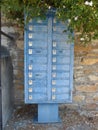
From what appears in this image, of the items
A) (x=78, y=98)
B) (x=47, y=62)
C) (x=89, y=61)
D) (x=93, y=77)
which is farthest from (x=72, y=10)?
(x=78, y=98)

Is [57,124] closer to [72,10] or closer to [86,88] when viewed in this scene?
[86,88]

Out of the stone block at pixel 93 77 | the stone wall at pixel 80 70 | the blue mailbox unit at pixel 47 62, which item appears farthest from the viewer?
the stone block at pixel 93 77

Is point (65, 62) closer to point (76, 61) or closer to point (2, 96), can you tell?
point (76, 61)

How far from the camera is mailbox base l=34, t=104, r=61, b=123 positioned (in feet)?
11.1

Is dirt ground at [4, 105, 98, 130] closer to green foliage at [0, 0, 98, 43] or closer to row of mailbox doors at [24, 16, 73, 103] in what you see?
row of mailbox doors at [24, 16, 73, 103]

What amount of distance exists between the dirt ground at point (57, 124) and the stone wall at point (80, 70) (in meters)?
0.18

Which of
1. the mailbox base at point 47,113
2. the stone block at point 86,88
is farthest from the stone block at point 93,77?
the mailbox base at point 47,113

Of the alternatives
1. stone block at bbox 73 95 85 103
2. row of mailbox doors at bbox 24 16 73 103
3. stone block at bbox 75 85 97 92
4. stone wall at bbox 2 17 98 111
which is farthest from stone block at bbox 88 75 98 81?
row of mailbox doors at bbox 24 16 73 103

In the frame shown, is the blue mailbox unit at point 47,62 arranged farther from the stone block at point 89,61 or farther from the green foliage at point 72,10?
the stone block at point 89,61

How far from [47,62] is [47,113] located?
836 mm

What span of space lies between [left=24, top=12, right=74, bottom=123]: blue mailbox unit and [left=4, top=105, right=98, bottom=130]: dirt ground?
0.37m

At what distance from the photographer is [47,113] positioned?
340 cm

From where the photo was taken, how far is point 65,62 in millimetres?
3197

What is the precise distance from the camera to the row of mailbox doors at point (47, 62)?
10.2 feet
